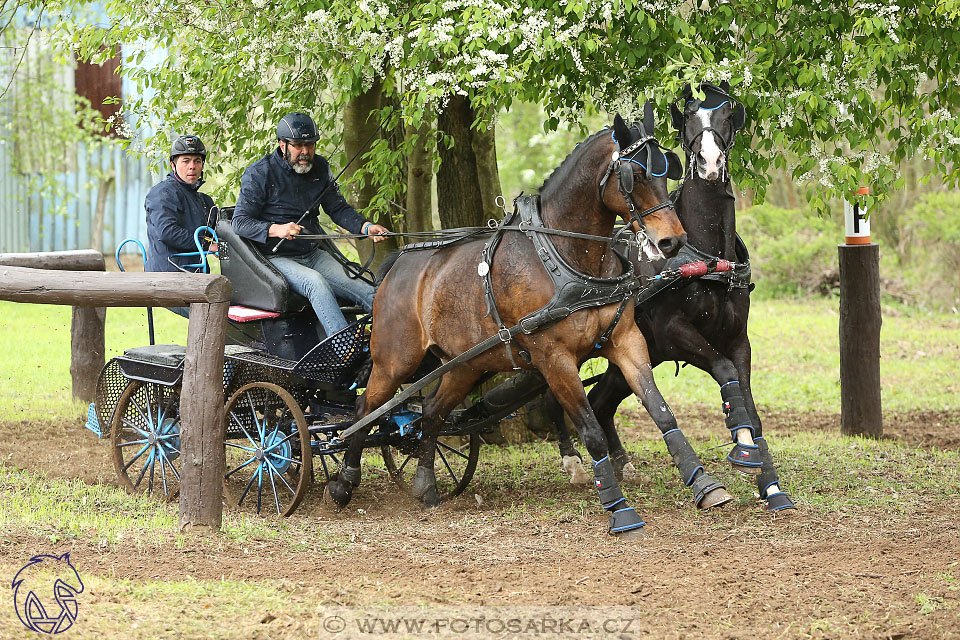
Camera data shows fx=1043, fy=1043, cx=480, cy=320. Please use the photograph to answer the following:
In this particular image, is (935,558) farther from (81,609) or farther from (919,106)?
(81,609)

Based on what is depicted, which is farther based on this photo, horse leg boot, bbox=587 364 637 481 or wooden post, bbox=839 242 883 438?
wooden post, bbox=839 242 883 438

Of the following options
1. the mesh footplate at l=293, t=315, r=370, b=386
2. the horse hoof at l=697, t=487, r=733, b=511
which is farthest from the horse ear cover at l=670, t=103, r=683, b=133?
the mesh footplate at l=293, t=315, r=370, b=386

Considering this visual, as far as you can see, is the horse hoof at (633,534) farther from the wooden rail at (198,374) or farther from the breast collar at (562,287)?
→ the wooden rail at (198,374)

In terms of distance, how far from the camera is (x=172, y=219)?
23.3 feet

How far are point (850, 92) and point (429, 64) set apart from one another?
2604mm

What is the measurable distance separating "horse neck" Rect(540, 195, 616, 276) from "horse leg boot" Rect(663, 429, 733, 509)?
3.32 ft

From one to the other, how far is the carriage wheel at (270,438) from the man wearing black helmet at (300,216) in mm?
598

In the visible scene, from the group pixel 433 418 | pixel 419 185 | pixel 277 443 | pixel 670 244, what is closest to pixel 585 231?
pixel 670 244

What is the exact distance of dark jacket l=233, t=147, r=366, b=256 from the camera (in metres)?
6.66

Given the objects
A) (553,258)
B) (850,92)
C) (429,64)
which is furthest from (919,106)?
(429,64)

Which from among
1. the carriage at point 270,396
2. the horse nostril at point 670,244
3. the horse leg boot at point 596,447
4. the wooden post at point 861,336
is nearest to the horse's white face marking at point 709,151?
the horse nostril at point 670,244

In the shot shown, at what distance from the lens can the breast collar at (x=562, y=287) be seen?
5.68m

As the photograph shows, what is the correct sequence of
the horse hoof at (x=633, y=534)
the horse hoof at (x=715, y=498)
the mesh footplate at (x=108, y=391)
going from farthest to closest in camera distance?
the mesh footplate at (x=108, y=391)
the horse hoof at (x=633, y=534)
the horse hoof at (x=715, y=498)

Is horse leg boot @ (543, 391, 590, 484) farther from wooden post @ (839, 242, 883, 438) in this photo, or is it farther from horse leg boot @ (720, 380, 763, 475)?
wooden post @ (839, 242, 883, 438)
